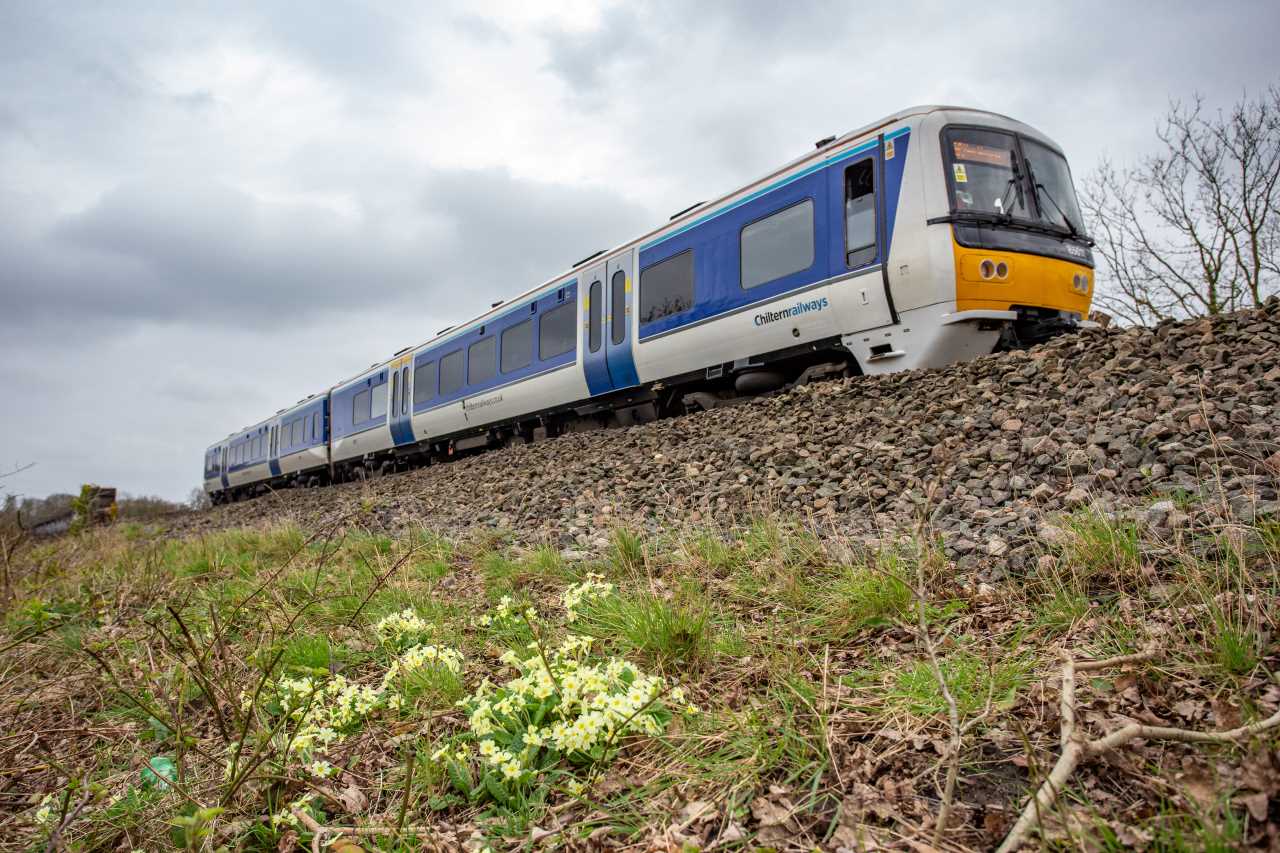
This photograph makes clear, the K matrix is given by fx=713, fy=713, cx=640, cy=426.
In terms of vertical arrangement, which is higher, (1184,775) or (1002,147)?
(1002,147)

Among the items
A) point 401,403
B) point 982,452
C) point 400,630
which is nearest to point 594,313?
point 982,452

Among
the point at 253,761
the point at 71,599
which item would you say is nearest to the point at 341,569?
the point at 71,599

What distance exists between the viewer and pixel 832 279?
23.7 feet

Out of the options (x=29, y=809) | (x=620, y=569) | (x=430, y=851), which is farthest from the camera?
(x=620, y=569)

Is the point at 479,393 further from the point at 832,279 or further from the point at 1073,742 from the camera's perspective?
the point at 1073,742

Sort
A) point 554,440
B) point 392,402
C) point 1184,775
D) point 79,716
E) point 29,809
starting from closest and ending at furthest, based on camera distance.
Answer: point 1184,775
point 29,809
point 79,716
point 554,440
point 392,402

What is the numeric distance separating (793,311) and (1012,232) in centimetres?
218

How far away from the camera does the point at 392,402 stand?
17.7 meters

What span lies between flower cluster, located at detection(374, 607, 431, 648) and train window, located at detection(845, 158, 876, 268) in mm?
5504

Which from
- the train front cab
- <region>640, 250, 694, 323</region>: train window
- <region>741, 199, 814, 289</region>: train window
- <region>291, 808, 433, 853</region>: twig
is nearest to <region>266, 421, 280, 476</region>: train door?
<region>640, 250, 694, 323</region>: train window

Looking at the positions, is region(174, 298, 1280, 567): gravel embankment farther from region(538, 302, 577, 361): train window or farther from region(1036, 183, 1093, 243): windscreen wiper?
region(538, 302, 577, 361): train window

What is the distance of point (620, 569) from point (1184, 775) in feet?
9.27

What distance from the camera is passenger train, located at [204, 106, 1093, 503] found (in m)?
6.64

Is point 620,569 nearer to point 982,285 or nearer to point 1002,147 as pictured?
point 982,285
